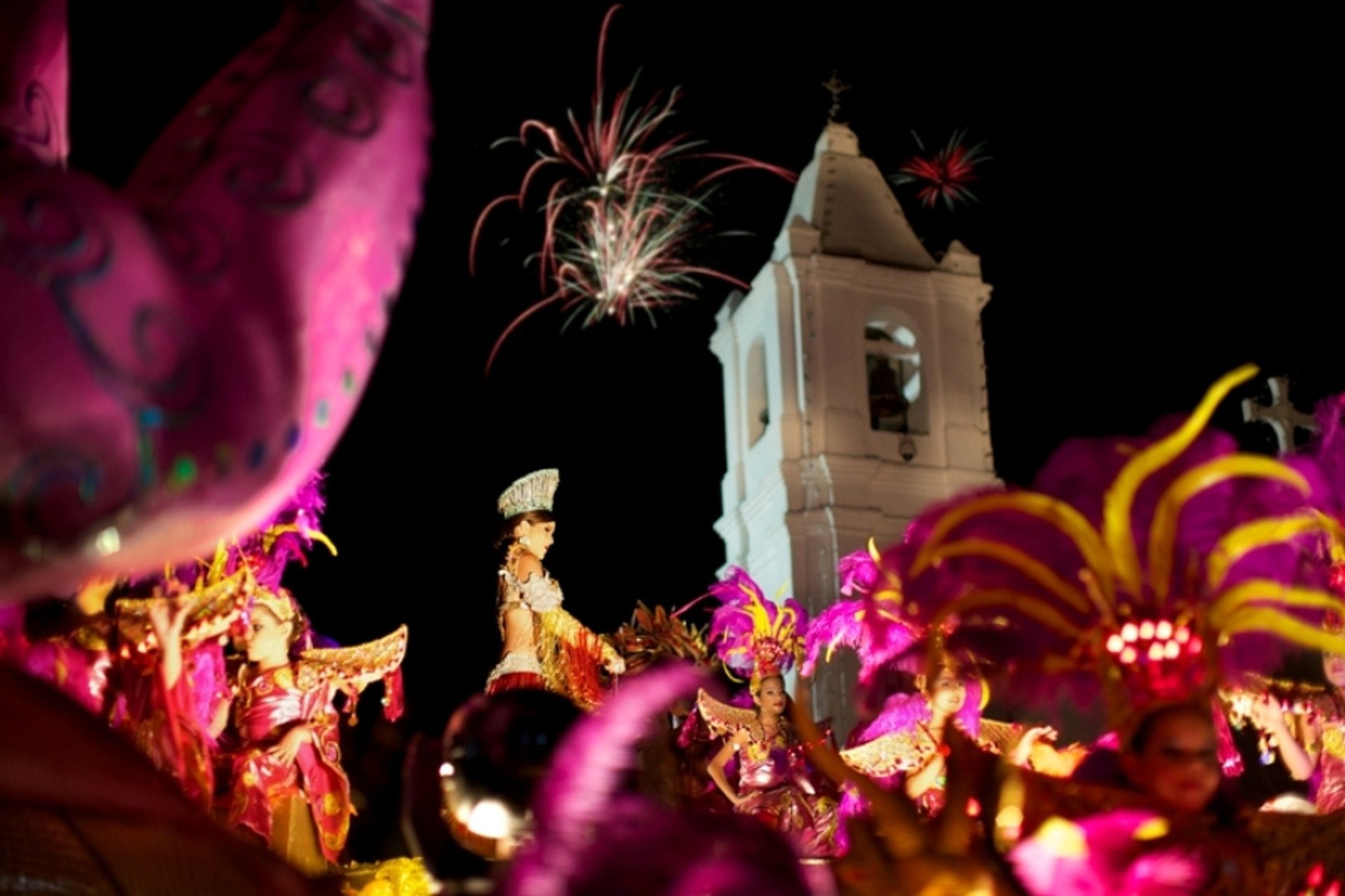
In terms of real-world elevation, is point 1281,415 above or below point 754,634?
above

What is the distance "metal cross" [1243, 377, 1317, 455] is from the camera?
1784cm

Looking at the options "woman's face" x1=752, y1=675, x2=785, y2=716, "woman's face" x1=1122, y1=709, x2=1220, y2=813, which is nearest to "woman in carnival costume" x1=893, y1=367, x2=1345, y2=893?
"woman's face" x1=1122, y1=709, x2=1220, y2=813

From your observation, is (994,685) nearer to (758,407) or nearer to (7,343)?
(7,343)

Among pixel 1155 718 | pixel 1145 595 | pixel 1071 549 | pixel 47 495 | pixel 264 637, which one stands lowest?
pixel 47 495

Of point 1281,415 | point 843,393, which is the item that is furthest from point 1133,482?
point 843,393

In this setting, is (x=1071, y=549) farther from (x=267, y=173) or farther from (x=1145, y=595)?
(x=267, y=173)

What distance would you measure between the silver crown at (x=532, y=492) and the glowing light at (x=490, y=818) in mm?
8141

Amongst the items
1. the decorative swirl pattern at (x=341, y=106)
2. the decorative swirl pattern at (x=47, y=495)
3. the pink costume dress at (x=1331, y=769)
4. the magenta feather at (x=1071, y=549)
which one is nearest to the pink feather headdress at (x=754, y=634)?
the pink costume dress at (x=1331, y=769)

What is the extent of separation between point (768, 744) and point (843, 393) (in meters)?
16.2

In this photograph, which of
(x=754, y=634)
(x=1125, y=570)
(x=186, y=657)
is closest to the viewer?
(x=1125, y=570)

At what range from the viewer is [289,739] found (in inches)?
304

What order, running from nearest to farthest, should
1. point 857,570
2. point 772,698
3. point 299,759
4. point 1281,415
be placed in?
point 299,759 < point 772,698 < point 857,570 < point 1281,415

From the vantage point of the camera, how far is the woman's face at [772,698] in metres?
11.6

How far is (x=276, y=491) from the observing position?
6.84ft
